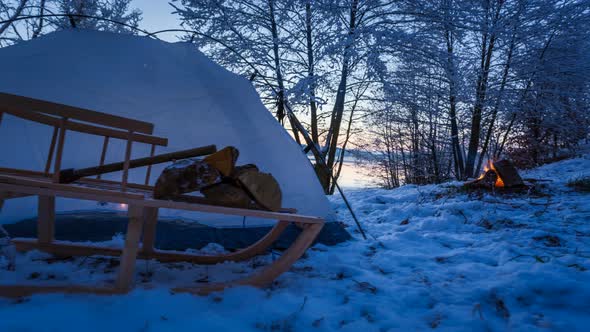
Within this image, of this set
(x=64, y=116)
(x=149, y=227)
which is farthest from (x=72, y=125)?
(x=149, y=227)

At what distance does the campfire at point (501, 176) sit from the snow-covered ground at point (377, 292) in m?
1.97

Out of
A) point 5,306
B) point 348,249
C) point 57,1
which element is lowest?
point 5,306

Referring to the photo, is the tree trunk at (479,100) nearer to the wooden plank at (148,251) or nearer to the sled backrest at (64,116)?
the wooden plank at (148,251)

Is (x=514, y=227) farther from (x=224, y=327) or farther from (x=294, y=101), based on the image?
(x=294, y=101)

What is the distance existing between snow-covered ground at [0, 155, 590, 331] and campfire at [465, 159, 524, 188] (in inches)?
77.6

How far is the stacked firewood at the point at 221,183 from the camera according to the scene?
1.82 m

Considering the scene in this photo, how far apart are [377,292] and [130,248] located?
1.33 metres

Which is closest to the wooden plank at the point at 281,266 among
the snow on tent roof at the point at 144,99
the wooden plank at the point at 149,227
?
the wooden plank at the point at 149,227

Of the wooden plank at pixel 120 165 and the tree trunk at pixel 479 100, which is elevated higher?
the tree trunk at pixel 479 100

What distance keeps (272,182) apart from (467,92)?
5965 millimetres

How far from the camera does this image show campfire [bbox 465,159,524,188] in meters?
5.18

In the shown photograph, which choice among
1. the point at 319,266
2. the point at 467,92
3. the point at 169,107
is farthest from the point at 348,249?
the point at 467,92

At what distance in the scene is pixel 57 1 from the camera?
9.13 m

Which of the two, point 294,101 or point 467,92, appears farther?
point 467,92
